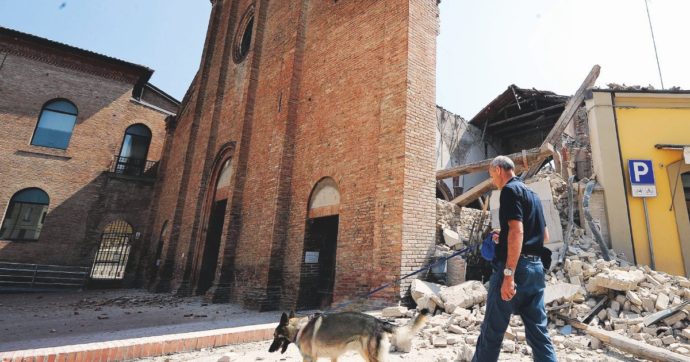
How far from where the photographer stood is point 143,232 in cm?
1677

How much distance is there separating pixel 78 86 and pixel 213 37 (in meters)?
7.81

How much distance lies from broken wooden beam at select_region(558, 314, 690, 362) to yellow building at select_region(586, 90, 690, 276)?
3.42 meters

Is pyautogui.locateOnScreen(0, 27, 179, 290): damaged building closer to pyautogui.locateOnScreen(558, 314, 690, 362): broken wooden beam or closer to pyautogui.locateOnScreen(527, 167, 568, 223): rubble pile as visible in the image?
pyautogui.locateOnScreen(527, 167, 568, 223): rubble pile

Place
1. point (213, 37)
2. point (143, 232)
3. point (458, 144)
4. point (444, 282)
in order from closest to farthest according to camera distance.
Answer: point (444, 282)
point (213, 37)
point (143, 232)
point (458, 144)

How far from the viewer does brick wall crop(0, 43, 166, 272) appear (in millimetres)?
15094

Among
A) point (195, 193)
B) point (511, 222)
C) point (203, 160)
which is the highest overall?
point (203, 160)

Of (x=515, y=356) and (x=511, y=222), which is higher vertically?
(x=511, y=222)

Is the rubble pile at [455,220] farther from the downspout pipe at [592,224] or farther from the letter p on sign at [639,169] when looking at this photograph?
the letter p on sign at [639,169]

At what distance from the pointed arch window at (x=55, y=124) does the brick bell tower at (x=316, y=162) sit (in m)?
8.69

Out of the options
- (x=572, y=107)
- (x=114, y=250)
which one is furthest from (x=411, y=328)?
(x=114, y=250)

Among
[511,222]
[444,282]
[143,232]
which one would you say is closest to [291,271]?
[444,282]

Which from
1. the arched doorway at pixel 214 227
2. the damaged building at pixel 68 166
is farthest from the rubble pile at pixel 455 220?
the damaged building at pixel 68 166

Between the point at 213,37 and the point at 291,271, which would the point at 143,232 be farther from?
the point at 291,271

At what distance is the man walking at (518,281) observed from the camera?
8.01ft
